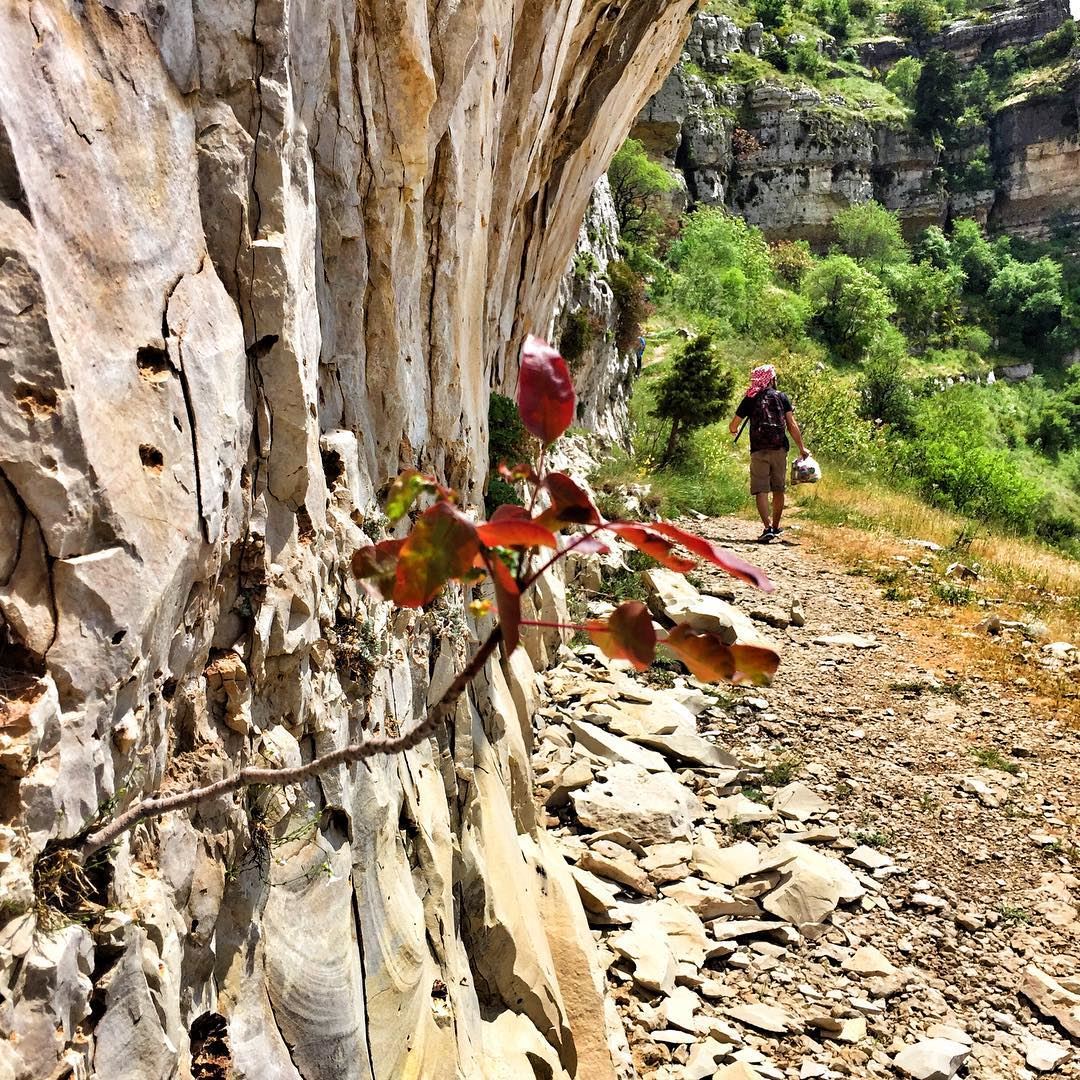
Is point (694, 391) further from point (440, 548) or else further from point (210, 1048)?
point (440, 548)

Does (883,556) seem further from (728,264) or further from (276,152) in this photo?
(728,264)

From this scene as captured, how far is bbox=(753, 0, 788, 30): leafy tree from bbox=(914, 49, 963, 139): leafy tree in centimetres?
936

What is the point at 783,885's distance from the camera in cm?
443

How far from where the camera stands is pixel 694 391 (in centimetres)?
1417

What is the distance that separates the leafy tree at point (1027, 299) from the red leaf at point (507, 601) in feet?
171

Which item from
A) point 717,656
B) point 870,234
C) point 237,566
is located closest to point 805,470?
point 237,566

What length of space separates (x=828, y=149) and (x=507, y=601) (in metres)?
48.8

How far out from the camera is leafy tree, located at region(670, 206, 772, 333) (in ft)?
97.3

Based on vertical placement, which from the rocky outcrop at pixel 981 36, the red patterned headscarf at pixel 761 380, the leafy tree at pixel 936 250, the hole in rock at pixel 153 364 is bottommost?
the hole in rock at pixel 153 364

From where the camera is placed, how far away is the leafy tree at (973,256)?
150 feet

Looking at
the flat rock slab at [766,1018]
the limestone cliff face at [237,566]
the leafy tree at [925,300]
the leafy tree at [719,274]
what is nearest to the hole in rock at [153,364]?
the limestone cliff face at [237,566]

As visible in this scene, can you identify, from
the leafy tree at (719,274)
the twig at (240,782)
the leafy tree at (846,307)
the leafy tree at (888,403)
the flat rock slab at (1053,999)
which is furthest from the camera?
the leafy tree at (846,307)

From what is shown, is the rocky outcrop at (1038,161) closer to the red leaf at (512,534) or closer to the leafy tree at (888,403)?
the leafy tree at (888,403)

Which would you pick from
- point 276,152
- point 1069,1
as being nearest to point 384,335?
point 276,152
